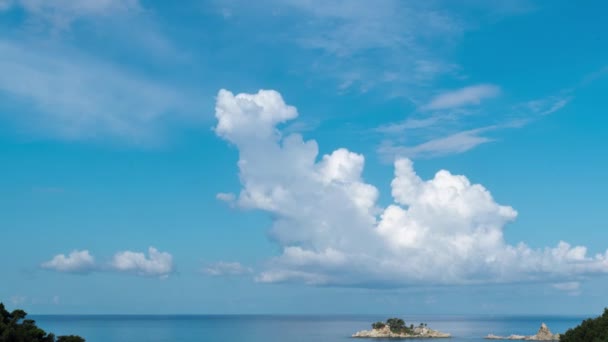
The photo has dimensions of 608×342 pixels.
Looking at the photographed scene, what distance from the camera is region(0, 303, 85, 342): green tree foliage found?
65812 millimetres

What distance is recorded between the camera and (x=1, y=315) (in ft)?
227

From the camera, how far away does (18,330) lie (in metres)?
68.1

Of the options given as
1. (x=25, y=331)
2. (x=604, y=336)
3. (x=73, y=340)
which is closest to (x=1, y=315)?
(x=25, y=331)

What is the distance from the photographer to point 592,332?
8731 cm

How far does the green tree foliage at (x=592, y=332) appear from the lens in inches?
3338

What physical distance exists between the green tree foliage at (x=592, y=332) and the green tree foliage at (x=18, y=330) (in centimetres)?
7035

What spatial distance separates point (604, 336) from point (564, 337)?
16159mm

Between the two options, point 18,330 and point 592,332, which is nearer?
point 18,330

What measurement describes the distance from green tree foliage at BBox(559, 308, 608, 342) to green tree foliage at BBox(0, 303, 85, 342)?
231ft

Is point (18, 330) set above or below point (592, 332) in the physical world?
below

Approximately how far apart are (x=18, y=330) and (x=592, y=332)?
7648 centimetres

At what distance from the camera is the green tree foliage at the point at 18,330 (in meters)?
65.8

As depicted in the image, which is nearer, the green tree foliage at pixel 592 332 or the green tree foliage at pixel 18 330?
the green tree foliage at pixel 18 330

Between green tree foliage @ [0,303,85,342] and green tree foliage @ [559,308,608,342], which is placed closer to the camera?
green tree foliage @ [0,303,85,342]
